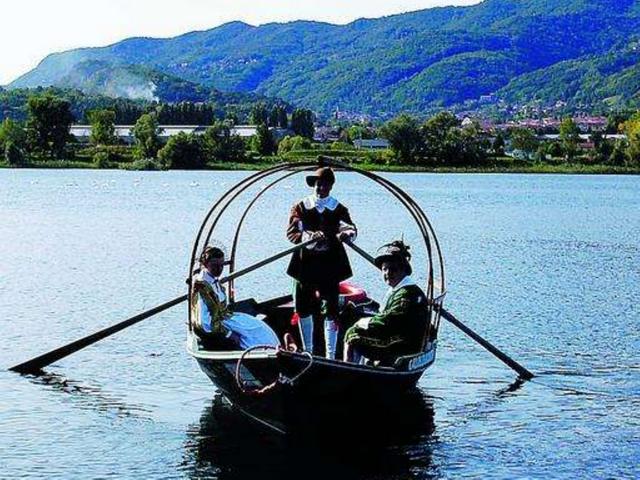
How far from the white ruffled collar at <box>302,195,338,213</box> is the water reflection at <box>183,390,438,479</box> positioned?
9.74 ft

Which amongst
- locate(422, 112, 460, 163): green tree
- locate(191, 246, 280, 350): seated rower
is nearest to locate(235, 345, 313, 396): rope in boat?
locate(191, 246, 280, 350): seated rower

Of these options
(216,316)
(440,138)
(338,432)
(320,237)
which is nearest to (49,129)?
(440,138)

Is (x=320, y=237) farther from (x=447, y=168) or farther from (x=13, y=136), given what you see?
(x=13, y=136)

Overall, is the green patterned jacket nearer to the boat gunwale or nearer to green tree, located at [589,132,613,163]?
the boat gunwale

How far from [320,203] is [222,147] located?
5554 inches

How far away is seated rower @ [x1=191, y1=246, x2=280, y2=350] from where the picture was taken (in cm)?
1534

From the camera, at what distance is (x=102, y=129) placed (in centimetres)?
18238

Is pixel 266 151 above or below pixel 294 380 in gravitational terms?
above

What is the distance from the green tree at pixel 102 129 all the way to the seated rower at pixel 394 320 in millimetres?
171250

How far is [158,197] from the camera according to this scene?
280 ft

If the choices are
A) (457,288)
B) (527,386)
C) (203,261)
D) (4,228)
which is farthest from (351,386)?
(4,228)

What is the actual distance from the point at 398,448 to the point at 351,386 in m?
1.70

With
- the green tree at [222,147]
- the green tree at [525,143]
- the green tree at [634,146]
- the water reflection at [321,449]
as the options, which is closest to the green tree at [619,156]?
the green tree at [634,146]

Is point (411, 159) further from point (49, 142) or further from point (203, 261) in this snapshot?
point (203, 261)
